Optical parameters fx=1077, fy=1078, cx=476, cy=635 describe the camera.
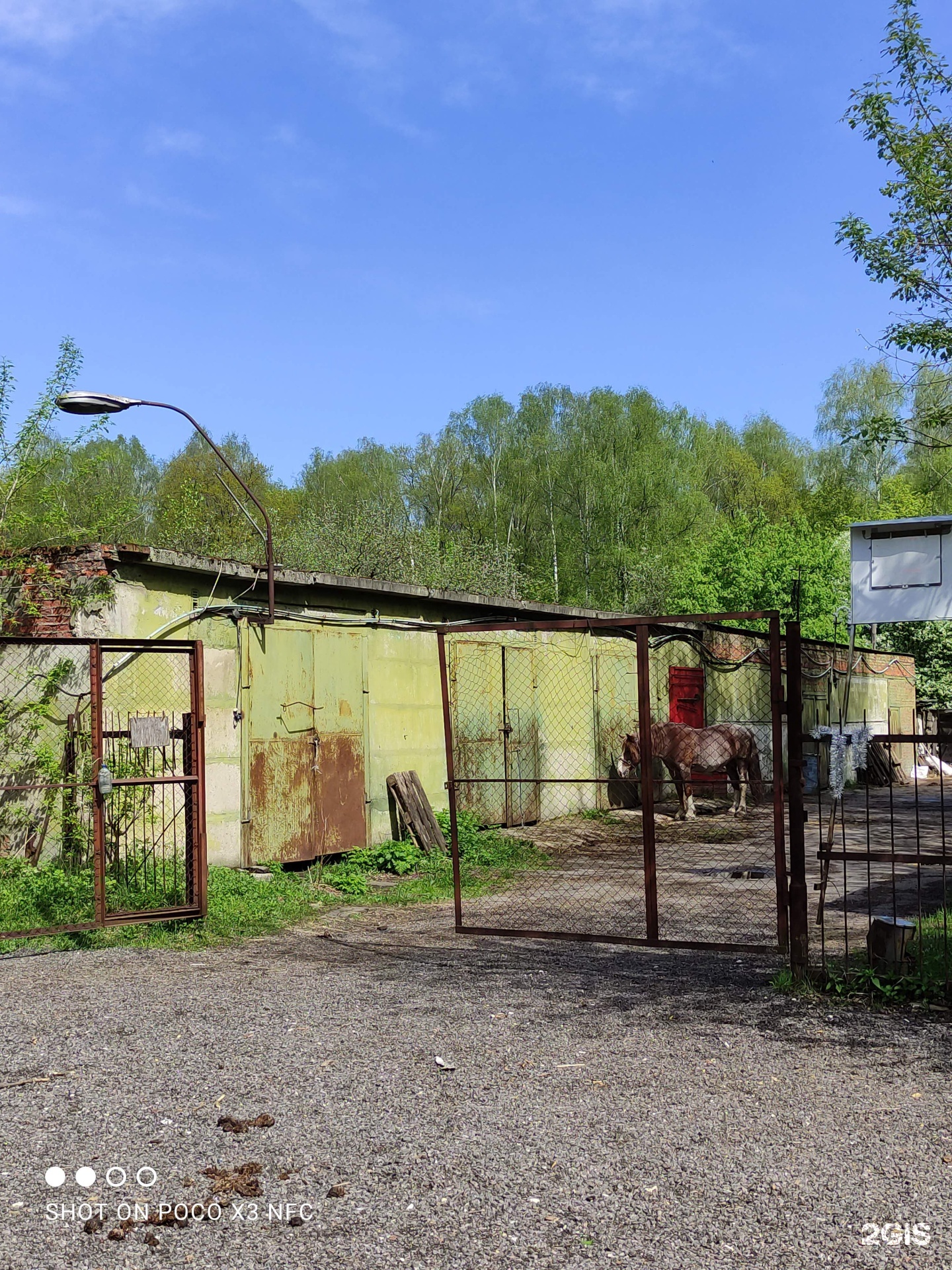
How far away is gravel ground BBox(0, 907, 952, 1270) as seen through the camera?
147 inches

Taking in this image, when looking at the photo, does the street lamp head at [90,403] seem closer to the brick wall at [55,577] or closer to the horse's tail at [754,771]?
the brick wall at [55,577]

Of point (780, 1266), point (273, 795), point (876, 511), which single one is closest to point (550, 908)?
point (273, 795)

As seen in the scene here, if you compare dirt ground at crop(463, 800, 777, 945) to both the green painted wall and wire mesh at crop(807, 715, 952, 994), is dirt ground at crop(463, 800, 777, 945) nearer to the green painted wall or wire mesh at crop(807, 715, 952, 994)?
wire mesh at crop(807, 715, 952, 994)

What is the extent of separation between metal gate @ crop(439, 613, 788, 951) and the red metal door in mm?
49

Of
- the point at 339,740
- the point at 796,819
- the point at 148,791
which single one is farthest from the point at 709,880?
the point at 148,791

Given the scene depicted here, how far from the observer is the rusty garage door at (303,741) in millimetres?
11469

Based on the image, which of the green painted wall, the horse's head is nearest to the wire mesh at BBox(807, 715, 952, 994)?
the green painted wall

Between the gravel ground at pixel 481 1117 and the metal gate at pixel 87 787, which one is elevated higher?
the metal gate at pixel 87 787

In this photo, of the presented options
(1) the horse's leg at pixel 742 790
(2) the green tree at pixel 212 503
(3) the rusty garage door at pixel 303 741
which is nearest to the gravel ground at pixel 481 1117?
(3) the rusty garage door at pixel 303 741

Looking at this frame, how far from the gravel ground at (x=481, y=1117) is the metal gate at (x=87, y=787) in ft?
5.92

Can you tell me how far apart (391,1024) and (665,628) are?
14.3 m

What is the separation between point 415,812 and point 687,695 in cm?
Answer: 854

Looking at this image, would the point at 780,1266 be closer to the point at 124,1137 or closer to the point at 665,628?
the point at 124,1137

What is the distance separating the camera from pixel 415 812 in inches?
524
